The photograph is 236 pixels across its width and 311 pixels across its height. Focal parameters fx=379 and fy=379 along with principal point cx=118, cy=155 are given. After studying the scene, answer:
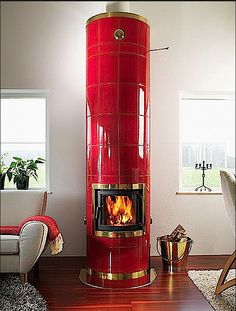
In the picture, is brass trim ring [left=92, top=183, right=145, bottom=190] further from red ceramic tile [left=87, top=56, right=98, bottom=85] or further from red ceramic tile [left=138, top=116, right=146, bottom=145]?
red ceramic tile [left=87, top=56, right=98, bottom=85]

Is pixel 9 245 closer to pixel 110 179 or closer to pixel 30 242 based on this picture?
pixel 30 242

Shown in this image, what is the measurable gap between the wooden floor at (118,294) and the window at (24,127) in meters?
1.25

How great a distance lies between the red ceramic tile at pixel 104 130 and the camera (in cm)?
317

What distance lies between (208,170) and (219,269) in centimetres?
118

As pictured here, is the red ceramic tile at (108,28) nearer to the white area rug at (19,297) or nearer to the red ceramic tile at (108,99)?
the red ceramic tile at (108,99)

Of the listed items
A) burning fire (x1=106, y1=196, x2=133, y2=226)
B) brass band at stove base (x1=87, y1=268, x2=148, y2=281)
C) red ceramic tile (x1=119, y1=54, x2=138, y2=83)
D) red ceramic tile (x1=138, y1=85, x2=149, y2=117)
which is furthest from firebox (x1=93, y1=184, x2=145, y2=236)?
red ceramic tile (x1=119, y1=54, x2=138, y2=83)

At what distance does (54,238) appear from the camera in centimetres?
322

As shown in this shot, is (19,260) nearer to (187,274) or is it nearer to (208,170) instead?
(187,274)

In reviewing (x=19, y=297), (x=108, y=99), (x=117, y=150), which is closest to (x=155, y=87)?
(x=108, y=99)

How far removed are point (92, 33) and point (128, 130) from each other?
0.91m

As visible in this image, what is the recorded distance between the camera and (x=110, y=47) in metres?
3.18

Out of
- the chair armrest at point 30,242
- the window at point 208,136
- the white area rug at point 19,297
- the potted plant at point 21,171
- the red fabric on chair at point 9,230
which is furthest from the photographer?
the window at point 208,136

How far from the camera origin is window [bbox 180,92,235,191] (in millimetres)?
4340

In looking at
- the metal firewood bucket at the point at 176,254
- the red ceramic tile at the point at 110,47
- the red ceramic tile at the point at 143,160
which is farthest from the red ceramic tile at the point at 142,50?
the metal firewood bucket at the point at 176,254
